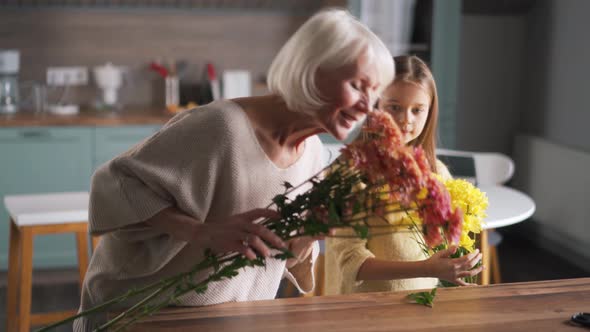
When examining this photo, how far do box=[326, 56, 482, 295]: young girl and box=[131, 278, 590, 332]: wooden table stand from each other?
0.79 feet

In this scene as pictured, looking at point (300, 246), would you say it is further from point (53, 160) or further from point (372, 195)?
point (53, 160)

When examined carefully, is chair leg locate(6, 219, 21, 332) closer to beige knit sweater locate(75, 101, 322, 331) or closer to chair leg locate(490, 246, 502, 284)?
beige knit sweater locate(75, 101, 322, 331)

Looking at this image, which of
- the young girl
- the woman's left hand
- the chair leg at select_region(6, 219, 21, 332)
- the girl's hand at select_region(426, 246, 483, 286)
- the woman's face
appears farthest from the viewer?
the chair leg at select_region(6, 219, 21, 332)

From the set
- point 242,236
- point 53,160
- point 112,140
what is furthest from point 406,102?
point 53,160

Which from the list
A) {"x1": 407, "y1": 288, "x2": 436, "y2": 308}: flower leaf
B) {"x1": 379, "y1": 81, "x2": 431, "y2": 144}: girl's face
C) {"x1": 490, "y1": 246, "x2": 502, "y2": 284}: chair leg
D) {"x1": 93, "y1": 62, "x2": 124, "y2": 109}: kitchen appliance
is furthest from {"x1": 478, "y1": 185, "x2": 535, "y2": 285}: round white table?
{"x1": 93, "y1": 62, "x2": 124, "y2": 109}: kitchen appliance

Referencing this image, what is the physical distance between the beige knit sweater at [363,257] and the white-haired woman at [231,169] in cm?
28

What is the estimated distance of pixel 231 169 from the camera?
149 centimetres

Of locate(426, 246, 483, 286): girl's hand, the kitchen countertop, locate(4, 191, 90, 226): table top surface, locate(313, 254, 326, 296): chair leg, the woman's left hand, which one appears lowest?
locate(313, 254, 326, 296): chair leg

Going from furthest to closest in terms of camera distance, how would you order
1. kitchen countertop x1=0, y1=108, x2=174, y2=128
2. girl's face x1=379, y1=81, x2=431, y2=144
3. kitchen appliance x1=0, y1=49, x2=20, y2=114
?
kitchen appliance x1=0, y1=49, x2=20, y2=114 < kitchen countertop x1=0, y1=108, x2=174, y2=128 < girl's face x1=379, y1=81, x2=431, y2=144

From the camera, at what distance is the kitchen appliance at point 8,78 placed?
4656 millimetres

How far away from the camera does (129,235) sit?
1560 mm

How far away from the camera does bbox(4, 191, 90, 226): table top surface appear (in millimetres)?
2773

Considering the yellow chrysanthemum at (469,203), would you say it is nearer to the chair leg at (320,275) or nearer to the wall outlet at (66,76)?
the chair leg at (320,275)

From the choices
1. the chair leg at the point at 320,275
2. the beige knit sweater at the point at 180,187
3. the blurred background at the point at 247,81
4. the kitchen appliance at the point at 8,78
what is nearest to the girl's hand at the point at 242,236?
the beige knit sweater at the point at 180,187
